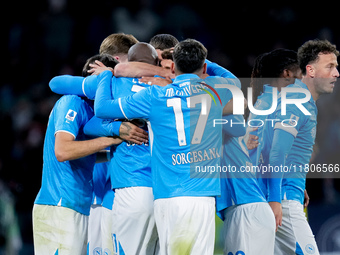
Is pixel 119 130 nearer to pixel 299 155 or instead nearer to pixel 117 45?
pixel 117 45

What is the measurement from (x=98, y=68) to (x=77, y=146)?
0.75m

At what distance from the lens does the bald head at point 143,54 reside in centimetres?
438

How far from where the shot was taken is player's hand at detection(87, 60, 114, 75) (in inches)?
178

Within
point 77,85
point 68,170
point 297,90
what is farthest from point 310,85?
point 68,170

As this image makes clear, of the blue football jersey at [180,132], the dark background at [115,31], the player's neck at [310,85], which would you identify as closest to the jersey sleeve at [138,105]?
the blue football jersey at [180,132]

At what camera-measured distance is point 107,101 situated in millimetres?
4094

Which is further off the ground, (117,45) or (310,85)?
(117,45)

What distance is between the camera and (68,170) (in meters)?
4.43

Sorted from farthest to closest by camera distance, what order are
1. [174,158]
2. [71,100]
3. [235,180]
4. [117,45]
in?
1. [117,45]
2. [71,100]
3. [235,180]
4. [174,158]

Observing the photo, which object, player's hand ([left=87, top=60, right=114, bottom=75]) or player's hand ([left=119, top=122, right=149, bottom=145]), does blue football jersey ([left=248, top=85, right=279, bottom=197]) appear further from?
player's hand ([left=87, top=60, right=114, bottom=75])

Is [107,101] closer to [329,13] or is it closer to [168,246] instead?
[168,246]

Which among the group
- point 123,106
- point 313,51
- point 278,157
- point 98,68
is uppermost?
point 313,51

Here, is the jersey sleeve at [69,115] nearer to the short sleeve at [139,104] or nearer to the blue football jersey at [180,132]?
the blue football jersey at [180,132]

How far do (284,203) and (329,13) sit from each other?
675cm
